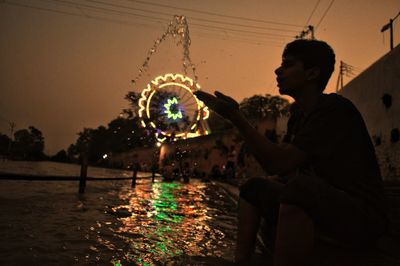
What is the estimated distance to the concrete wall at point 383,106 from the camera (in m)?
10.7

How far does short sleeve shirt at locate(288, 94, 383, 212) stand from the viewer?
1.69 meters

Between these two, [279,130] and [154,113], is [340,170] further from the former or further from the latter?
[279,130]

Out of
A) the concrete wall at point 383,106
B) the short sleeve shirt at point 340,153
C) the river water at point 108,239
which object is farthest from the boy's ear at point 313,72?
the concrete wall at point 383,106

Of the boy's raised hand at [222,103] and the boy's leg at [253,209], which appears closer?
the boy's raised hand at [222,103]

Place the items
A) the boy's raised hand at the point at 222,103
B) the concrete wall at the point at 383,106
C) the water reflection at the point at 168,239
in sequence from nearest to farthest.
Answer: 1. the boy's raised hand at the point at 222,103
2. the water reflection at the point at 168,239
3. the concrete wall at the point at 383,106

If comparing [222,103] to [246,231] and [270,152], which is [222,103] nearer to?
[270,152]

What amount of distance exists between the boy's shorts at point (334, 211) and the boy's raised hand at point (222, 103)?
56 cm

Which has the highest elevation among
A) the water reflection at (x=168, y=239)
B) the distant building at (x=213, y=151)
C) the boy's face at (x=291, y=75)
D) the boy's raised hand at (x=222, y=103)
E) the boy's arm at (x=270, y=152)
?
the distant building at (x=213, y=151)

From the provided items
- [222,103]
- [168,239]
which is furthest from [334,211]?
[168,239]

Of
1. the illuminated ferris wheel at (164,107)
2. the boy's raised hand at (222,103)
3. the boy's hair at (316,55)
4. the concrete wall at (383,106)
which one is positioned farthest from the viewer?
the illuminated ferris wheel at (164,107)

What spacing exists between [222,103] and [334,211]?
885 mm

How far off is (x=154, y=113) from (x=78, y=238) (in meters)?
25.8

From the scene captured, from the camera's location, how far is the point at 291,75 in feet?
6.86

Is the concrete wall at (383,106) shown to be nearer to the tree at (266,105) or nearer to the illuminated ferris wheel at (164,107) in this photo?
the illuminated ferris wheel at (164,107)
